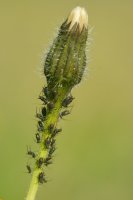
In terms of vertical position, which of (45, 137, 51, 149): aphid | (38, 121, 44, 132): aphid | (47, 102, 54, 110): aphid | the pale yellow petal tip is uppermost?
the pale yellow petal tip

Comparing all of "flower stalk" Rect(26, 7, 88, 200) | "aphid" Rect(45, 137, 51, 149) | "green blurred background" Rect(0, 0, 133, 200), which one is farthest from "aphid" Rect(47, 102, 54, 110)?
"green blurred background" Rect(0, 0, 133, 200)

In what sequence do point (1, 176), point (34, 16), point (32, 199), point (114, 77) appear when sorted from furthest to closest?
1. point (34, 16)
2. point (114, 77)
3. point (1, 176)
4. point (32, 199)

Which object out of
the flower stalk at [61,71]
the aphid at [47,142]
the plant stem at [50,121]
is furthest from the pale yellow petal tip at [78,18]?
the aphid at [47,142]

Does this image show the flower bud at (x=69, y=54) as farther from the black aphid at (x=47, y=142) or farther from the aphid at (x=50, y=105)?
the black aphid at (x=47, y=142)

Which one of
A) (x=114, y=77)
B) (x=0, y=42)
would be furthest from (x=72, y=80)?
(x=0, y=42)

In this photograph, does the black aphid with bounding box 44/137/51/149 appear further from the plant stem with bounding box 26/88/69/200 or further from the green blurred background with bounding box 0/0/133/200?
the green blurred background with bounding box 0/0/133/200

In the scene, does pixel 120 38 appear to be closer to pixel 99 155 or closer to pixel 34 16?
pixel 34 16
